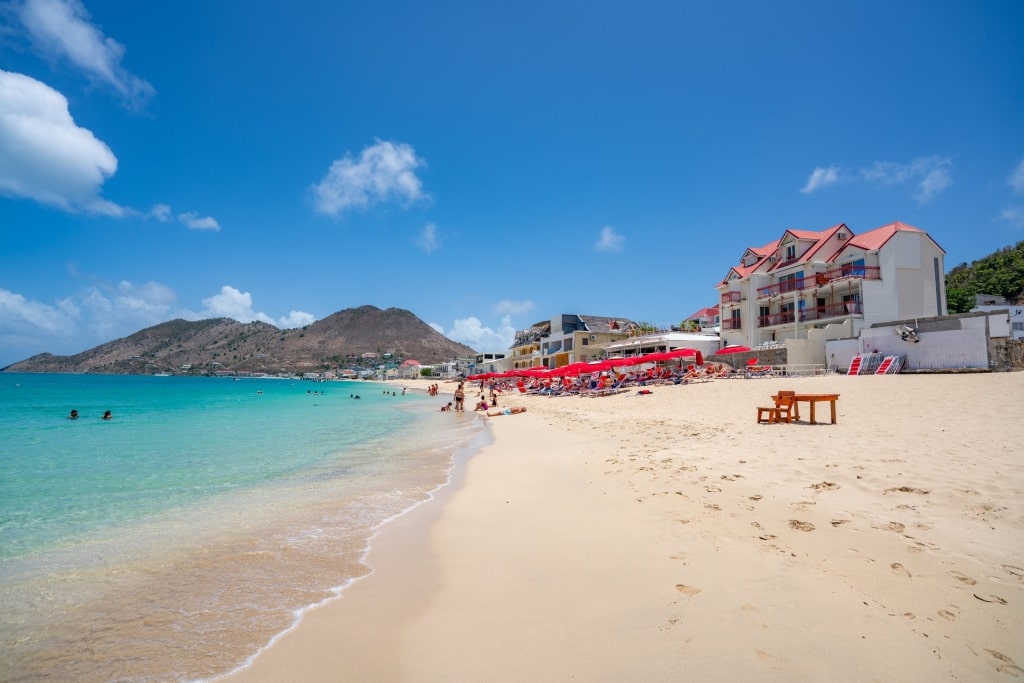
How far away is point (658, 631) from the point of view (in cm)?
304

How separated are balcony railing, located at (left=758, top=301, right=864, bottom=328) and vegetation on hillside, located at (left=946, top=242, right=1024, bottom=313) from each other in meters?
22.5

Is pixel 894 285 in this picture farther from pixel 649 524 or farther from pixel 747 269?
pixel 649 524

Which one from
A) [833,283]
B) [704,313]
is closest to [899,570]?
[833,283]

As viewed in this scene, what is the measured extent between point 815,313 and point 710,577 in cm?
3368

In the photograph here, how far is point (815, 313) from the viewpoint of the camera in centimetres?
3153

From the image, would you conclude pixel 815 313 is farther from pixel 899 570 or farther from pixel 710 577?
pixel 710 577

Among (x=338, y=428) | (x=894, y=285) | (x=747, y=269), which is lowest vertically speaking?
(x=338, y=428)

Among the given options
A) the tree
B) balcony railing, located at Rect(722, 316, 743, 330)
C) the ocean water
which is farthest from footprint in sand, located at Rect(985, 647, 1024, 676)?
the tree

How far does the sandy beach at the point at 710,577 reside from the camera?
2742mm

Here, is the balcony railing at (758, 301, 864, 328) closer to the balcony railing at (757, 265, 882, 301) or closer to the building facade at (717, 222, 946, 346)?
the building facade at (717, 222, 946, 346)

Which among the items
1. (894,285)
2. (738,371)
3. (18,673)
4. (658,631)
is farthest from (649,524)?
(894,285)

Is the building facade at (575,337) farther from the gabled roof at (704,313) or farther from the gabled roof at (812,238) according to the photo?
the gabled roof at (812,238)

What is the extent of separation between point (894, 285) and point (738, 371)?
1169cm

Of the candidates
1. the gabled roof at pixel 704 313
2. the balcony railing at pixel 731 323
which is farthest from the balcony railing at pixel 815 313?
the gabled roof at pixel 704 313
